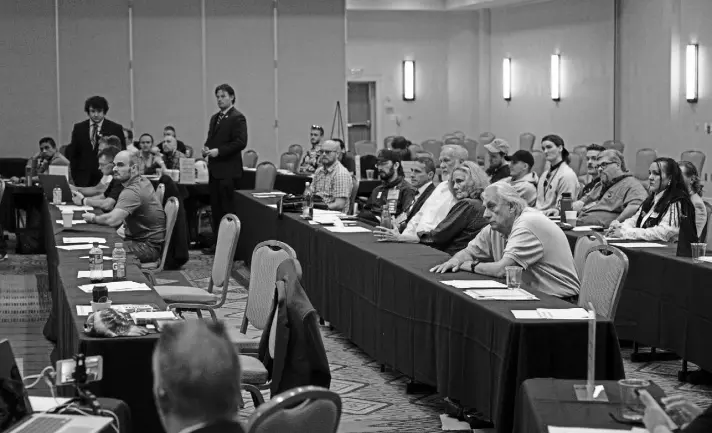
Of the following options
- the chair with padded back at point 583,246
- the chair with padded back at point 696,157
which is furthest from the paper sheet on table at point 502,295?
the chair with padded back at point 696,157

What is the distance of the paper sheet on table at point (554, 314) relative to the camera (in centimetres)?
479

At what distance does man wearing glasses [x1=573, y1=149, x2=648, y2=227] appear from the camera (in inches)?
370

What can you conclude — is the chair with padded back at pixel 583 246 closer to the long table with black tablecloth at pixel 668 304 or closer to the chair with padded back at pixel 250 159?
the long table with black tablecloth at pixel 668 304

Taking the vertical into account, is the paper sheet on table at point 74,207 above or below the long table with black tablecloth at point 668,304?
above

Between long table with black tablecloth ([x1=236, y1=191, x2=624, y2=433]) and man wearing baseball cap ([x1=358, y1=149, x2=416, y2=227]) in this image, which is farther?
man wearing baseball cap ([x1=358, y1=149, x2=416, y2=227])

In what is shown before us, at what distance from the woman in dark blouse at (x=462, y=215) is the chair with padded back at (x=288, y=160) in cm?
818

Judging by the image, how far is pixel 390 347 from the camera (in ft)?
21.3

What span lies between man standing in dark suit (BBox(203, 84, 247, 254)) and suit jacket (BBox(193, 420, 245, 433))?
9.20 m

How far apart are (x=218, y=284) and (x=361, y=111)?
55.7 ft

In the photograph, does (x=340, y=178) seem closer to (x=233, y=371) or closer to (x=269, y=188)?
(x=269, y=188)

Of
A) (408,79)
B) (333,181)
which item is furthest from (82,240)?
(408,79)

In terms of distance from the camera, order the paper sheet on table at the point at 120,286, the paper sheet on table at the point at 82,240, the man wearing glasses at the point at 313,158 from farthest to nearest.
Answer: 1. the man wearing glasses at the point at 313,158
2. the paper sheet on table at the point at 82,240
3. the paper sheet on table at the point at 120,286

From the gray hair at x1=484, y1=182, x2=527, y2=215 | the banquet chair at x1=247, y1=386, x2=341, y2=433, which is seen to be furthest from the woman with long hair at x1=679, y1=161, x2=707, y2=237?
the banquet chair at x1=247, y1=386, x2=341, y2=433

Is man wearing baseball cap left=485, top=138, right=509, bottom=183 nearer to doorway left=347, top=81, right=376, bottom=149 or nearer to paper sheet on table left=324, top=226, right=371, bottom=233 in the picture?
paper sheet on table left=324, top=226, right=371, bottom=233
